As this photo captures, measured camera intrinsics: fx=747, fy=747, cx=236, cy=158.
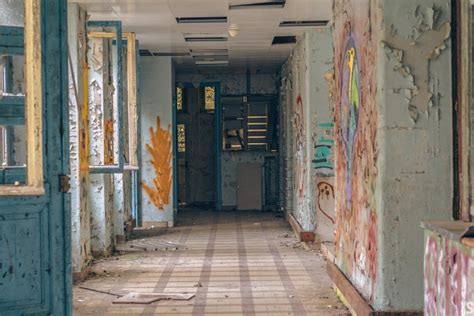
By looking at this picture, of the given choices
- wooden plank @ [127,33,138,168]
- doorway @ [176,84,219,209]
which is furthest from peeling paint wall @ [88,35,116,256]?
doorway @ [176,84,219,209]

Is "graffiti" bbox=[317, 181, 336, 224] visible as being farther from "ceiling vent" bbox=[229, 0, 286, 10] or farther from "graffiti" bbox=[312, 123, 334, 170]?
"ceiling vent" bbox=[229, 0, 286, 10]

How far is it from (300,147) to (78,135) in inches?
172

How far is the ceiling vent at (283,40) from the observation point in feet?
36.9

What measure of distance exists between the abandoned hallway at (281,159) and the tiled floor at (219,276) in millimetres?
41

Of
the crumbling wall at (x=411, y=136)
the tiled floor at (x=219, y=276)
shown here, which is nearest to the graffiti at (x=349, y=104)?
the crumbling wall at (x=411, y=136)

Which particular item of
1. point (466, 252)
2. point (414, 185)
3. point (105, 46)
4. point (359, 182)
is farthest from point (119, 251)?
point (466, 252)

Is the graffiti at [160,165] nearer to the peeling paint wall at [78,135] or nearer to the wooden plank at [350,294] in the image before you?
the peeling paint wall at [78,135]

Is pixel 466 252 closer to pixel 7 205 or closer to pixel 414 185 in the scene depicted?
pixel 414 185

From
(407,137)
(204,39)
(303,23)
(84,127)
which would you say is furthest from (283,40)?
(407,137)

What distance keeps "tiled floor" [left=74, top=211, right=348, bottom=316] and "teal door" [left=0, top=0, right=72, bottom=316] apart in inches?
64.7

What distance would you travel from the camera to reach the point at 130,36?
30.7ft

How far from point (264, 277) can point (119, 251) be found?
2.82 metres

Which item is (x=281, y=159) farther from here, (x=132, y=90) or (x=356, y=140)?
(x=356, y=140)

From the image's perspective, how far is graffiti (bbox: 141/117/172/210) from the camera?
13508 mm
